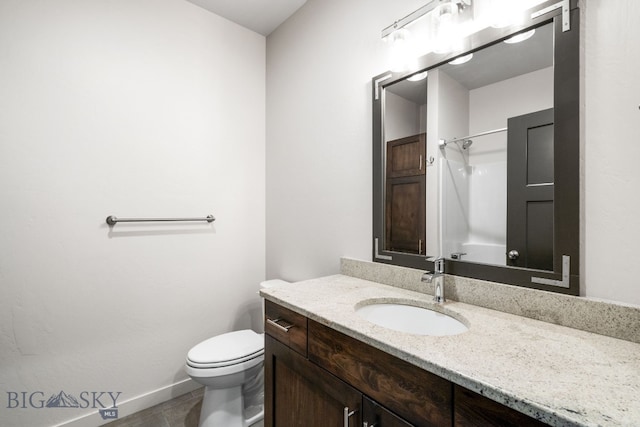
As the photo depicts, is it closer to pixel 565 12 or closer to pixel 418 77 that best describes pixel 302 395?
pixel 418 77

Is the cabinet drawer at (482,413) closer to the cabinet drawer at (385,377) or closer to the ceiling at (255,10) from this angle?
the cabinet drawer at (385,377)

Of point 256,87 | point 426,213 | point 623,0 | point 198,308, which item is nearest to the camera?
point 623,0

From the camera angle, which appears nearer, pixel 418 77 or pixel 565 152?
pixel 565 152

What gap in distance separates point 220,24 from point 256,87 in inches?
17.9

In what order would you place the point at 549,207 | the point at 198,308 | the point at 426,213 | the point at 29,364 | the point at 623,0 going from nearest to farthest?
the point at 623,0 < the point at 549,207 < the point at 426,213 < the point at 29,364 < the point at 198,308

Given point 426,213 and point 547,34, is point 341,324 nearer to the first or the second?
point 426,213

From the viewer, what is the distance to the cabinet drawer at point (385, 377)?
674 mm

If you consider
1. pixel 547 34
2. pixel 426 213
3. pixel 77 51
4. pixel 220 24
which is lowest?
pixel 426 213

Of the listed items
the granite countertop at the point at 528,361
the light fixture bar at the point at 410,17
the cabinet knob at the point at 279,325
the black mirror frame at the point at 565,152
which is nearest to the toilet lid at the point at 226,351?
the cabinet knob at the point at 279,325

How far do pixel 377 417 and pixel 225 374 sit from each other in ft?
2.98

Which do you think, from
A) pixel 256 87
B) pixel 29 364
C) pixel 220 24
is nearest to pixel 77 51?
pixel 220 24

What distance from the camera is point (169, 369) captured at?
1838 millimetres

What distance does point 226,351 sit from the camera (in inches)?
59.6

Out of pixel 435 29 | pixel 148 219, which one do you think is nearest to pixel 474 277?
pixel 435 29
